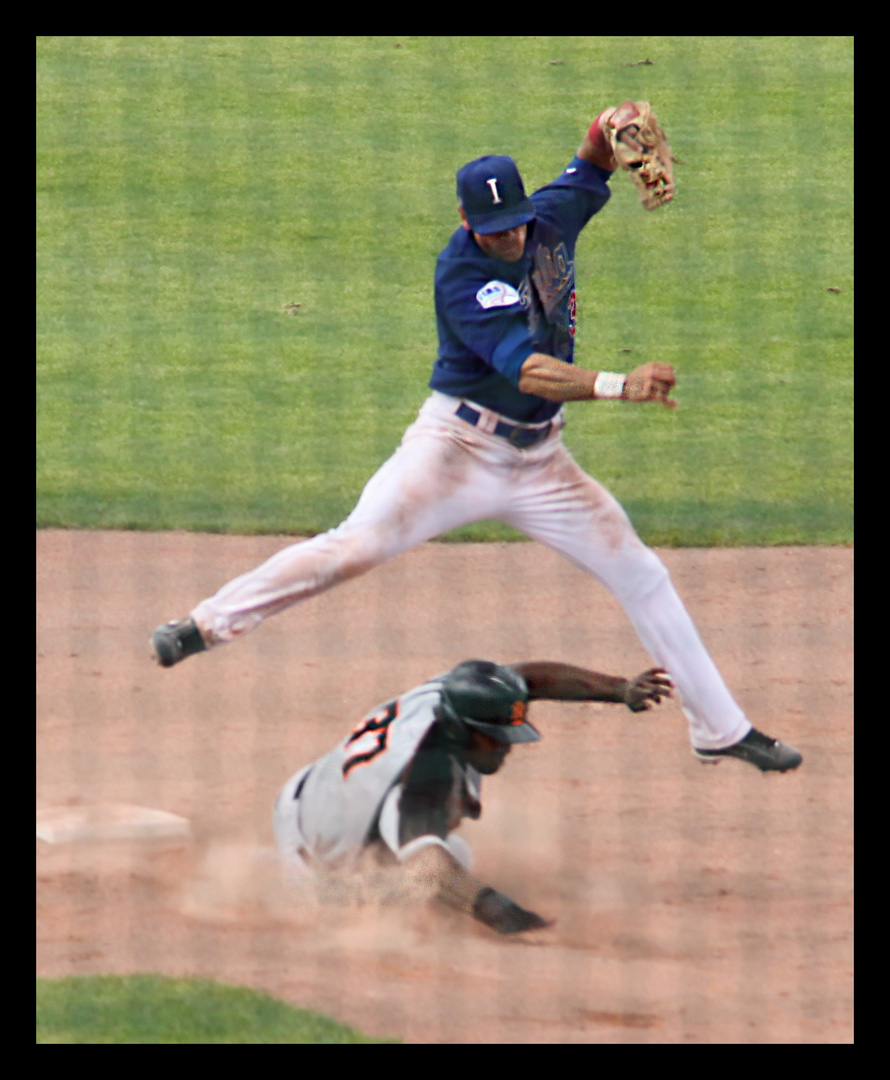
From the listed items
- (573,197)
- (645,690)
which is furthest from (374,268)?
(645,690)

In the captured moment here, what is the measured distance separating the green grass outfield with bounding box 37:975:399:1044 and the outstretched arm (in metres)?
1.13

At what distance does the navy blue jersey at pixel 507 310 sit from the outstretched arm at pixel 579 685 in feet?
2.46

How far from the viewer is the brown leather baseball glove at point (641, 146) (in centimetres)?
499

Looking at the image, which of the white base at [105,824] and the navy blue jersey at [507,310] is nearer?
the navy blue jersey at [507,310]

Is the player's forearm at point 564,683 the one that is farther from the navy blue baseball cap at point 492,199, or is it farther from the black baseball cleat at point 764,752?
the navy blue baseball cap at point 492,199

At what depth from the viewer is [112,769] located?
17.6 ft

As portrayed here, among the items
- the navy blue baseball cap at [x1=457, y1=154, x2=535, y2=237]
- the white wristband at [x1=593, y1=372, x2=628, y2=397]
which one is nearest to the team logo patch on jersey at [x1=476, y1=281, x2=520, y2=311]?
the navy blue baseball cap at [x1=457, y1=154, x2=535, y2=237]

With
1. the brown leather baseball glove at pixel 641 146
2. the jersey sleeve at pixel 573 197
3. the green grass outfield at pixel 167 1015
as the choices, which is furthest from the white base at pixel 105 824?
the brown leather baseball glove at pixel 641 146

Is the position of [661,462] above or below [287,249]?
below

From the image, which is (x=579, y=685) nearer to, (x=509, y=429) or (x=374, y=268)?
(x=509, y=429)

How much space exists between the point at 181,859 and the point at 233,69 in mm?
10992

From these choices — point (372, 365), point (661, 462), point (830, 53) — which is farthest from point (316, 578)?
point (830, 53)

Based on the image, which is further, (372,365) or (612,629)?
(372,365)

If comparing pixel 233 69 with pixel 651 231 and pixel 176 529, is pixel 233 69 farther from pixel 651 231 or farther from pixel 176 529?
pixel 176 529
